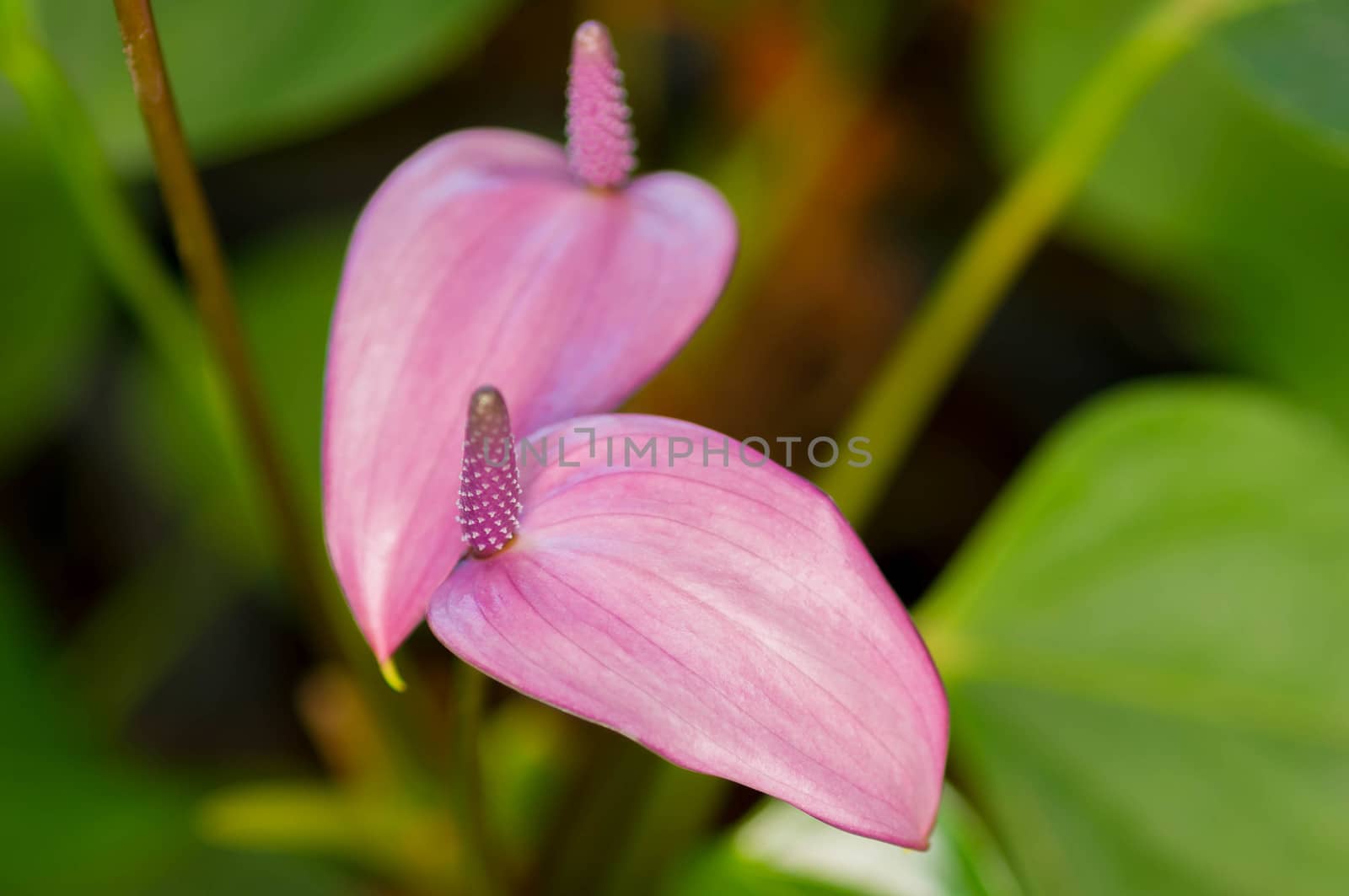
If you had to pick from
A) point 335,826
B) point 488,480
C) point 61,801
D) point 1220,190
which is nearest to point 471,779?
point 488,480

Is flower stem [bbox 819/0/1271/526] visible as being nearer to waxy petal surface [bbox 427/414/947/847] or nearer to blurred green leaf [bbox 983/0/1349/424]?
blurred green leaf [bbox 983/0/1349/424]

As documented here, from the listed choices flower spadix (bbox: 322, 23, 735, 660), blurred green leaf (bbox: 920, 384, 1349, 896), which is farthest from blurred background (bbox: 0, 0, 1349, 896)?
Answer: flower spadix (bbox: 322, 23, 735, 660)

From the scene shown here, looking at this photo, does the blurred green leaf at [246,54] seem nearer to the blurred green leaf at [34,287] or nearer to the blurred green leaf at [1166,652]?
the blurred green leaf at [34,287]

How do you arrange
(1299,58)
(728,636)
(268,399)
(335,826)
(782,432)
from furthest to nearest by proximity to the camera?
(782,432), (268,399), (335,826), (1299,58), (728,636)

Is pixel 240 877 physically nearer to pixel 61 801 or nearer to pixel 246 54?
pixel 61 801

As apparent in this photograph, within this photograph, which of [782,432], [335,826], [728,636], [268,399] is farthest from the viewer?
[782,432]

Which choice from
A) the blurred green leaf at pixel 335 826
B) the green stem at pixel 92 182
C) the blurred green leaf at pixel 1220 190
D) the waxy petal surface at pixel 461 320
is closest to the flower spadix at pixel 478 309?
the waxy petal surface at pixel 461 320

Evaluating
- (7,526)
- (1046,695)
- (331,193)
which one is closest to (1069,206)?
(1046,695)
